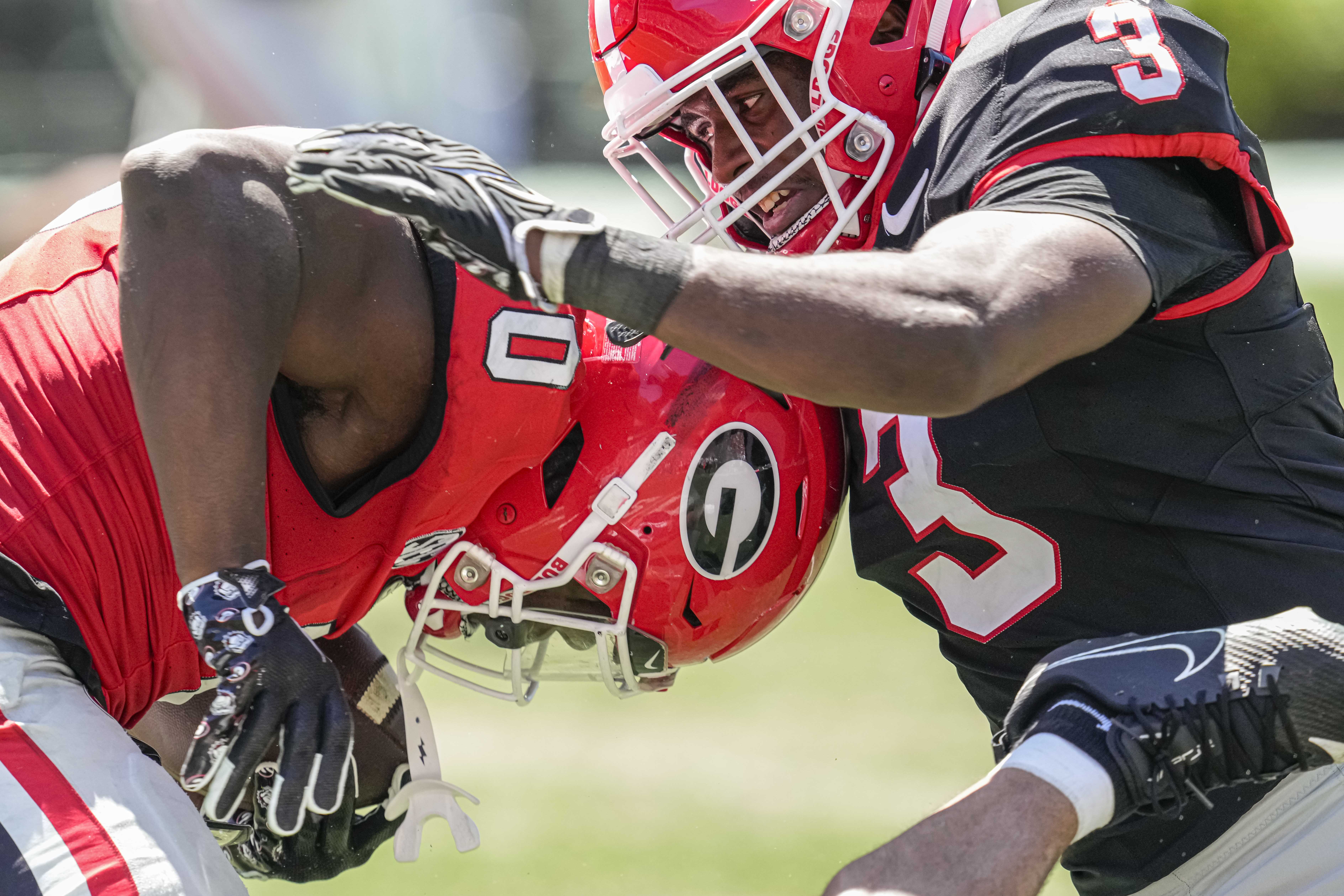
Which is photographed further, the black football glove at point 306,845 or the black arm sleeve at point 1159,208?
the black football glove at point 306,845

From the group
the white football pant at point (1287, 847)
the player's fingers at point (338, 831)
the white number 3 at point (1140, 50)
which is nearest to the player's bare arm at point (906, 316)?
the white number 3 at point (1140, 50)

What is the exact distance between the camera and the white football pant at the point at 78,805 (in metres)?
1.74

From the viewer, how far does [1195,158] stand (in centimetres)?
195

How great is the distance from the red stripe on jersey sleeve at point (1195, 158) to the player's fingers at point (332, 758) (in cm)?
121

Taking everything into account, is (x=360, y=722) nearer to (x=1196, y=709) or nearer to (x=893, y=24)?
(x=1196, y=709)

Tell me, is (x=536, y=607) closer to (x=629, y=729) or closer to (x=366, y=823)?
(x=366, y=823)

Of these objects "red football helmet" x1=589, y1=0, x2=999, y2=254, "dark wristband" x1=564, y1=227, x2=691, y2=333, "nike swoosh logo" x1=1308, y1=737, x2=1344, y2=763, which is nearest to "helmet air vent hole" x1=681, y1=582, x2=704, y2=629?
"red football helmet" x1=589, y1=0, x2=999, y2=254

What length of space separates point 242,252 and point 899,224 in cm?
120

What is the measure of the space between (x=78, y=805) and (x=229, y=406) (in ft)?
1.95

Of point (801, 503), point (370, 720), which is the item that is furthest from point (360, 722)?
point (801, 503)

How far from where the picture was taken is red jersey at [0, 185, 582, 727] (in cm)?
198

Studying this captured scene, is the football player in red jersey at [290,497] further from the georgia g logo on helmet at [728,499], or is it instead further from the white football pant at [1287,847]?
the white football pant at [1287,847]

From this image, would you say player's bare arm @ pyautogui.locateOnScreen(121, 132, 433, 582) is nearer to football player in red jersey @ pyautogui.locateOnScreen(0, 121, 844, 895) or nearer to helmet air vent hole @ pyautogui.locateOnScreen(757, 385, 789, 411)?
football player in red jersey @ pyautogui.locateOnScreen(0, 121, 844, 895)

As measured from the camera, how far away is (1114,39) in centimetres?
196
